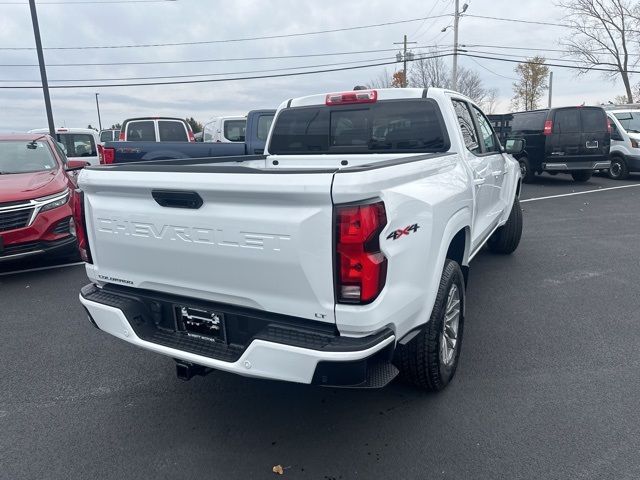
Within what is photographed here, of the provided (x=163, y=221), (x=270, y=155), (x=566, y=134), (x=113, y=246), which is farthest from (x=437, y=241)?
(x=566, y=134)

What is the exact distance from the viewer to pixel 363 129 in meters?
4.23

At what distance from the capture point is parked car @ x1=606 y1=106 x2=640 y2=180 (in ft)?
45.0

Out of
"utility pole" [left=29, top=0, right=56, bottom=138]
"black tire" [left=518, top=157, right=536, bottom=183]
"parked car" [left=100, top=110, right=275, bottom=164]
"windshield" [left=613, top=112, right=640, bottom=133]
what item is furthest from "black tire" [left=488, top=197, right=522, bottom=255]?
"utility pole" [left=29, top=0, right=56, bottom=138]

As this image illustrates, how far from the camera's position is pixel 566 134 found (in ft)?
41.9

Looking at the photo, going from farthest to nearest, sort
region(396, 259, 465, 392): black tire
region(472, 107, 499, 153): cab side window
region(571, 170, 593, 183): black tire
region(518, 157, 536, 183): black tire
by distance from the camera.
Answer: region(518, 157, 536, 183): black tire → region(571, 170, 593, 183): black tire → region(472, 107, 499, 153): cab side window → region(396, 259, 465, 392): black tire

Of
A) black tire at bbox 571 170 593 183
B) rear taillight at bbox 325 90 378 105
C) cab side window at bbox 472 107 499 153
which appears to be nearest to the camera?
rear taillight at bbox 325 90 378 105

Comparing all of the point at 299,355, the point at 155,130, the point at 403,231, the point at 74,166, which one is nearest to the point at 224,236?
the point at 299,355

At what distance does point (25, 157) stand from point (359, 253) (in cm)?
692

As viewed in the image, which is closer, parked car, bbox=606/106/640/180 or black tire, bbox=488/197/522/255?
black tire, bbox=488/197/522/255

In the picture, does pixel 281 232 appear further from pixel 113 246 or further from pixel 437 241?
pixel 113 246

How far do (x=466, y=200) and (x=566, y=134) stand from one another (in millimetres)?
10975

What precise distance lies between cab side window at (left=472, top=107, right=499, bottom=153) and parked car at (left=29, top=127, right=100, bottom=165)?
9836mm

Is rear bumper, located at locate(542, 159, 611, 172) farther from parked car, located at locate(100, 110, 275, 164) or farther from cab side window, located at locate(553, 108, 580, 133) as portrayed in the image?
parked car, located at locate(100, 110, 275, 164)

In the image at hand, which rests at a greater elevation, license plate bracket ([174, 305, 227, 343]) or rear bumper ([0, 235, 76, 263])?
license plate bracket ([174, 305, 227, 343])
